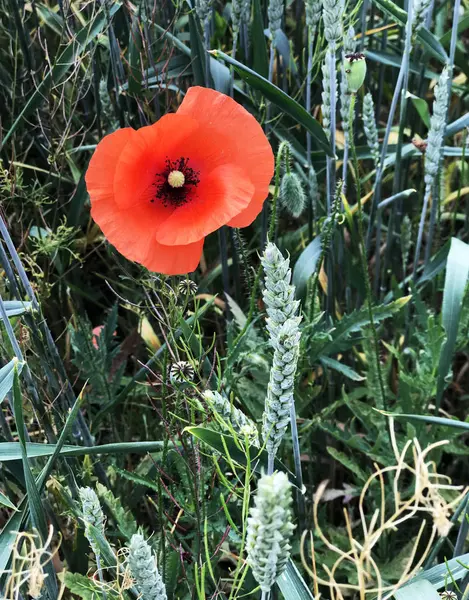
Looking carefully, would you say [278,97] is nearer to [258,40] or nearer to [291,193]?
[291,193]

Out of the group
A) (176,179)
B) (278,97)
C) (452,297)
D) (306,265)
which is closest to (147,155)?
(176,179)

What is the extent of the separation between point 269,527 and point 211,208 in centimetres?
35

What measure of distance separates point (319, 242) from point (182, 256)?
286 millimetres

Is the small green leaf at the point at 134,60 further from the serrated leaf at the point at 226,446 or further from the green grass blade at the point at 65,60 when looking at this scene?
the serrated leaf at the point at 226,446

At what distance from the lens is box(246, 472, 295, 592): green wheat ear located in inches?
13.2

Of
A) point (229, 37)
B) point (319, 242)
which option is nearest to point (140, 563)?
point (319, 242)

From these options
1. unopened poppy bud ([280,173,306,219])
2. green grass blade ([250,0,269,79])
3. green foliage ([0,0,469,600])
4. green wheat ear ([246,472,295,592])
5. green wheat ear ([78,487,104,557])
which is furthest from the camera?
green grass blade ([250,0,269,79])

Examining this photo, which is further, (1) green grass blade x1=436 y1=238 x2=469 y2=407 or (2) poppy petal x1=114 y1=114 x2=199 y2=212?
(1) green grass blade x1=436 y1=238 x2=469 y2=407

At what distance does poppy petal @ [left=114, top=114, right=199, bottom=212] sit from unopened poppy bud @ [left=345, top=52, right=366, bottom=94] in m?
0.17

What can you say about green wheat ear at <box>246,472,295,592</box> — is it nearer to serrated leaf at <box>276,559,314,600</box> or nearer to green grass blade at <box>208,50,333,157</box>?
serrated leaf at <box>276,559,314,600</box>

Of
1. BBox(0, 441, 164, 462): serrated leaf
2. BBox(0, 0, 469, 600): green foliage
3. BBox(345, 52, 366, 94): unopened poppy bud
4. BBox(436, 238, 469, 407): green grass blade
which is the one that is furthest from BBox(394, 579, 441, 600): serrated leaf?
BBox(345, 52, 366, 94): unopened poppy bud

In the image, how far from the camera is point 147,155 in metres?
0.66

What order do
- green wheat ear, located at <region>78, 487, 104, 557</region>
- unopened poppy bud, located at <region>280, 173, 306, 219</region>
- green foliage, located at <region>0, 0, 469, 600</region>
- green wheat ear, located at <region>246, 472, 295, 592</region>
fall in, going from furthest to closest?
unopened poppy bud, located at <region>280, 173, 306, 219</region> → green foliage, located at <region>0, 0, 469, 600</region> → green wheat ear, located at <region>78, 487, 104, 557</region> → green wheat ear, located at <region>246, 472, 295, 592</region>

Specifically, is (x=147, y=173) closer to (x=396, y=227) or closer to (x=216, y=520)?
(x=216, y=520)
